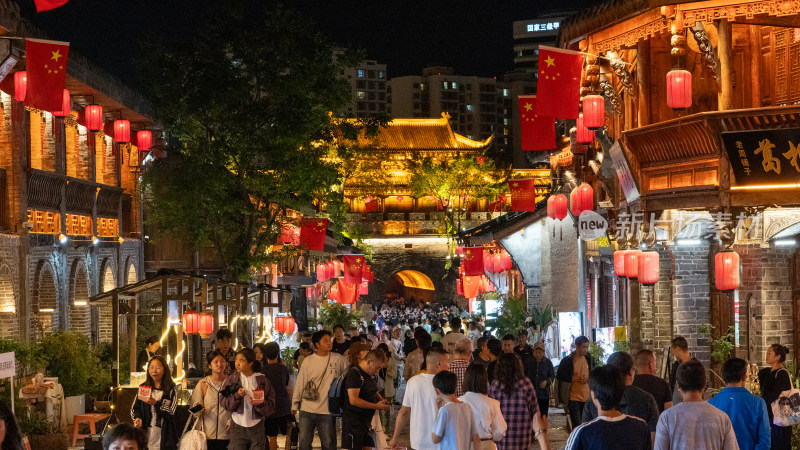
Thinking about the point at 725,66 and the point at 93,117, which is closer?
the point at 725,66

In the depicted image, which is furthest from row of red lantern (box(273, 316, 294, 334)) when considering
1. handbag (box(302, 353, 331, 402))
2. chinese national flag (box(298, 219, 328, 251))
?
handbag (box(302, 353, 331, 402))

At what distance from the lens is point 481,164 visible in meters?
55.8

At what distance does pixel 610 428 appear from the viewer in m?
6.23

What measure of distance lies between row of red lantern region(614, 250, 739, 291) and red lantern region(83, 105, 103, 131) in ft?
35.0

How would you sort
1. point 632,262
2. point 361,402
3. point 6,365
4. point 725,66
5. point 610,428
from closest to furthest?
point 610,428, point 6,365, point 361,402, point 725,66, point 632,262

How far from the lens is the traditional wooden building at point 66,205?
1792cm

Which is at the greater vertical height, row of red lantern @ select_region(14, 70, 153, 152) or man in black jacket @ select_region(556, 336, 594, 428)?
row of red lantern @ select_region(14, 70, 153, 152)

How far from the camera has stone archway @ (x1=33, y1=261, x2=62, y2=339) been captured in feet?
66.1

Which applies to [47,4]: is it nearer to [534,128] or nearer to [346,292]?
[534,128]

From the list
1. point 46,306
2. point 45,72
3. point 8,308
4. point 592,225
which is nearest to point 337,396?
point 45,72

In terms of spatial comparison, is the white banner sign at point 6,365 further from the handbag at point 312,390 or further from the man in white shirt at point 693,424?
the man in white shirt at point 693,424

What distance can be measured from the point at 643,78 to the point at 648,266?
3.04 metres

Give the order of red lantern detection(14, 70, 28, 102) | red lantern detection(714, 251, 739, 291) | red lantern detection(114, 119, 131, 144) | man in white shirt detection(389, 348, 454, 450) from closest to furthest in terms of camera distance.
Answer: man in white shirt detection(389, 348, 454, 450) < red lantern detection(714, 251, 739, 291) < red lantern detection(14, 70, 28, 102) < red lantern detection(114, 119, 131, 144)

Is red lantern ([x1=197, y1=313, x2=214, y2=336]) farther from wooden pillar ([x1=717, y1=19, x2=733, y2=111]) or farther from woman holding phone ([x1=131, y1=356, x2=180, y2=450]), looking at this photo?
wooden pillar ([x1=717, y1=19, x2=733, y2=111])
